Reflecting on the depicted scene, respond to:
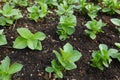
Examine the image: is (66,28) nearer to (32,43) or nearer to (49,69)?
(32,43)

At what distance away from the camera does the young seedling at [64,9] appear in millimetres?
2404

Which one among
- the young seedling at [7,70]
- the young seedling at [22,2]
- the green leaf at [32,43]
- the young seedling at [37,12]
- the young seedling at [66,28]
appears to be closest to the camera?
the young seedling at [7,70]

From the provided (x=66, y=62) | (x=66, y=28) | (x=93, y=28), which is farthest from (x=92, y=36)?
(x=66, y=62)

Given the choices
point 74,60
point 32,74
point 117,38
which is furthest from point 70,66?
point 117,38

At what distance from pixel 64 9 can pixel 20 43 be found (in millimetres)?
629

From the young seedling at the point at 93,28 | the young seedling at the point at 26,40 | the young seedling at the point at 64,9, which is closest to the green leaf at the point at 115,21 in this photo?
the young seedling at the point at 93,28

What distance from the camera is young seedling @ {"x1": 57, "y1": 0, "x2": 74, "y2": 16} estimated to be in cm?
240

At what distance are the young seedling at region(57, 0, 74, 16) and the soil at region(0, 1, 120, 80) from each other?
8 cm

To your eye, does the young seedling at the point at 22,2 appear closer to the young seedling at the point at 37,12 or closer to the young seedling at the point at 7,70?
the young seedling at the point at 37,12

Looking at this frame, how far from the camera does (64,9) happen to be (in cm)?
245

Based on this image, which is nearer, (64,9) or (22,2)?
(64,9)

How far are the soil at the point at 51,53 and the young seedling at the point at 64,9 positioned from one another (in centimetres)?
8

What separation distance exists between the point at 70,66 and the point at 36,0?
1055mm

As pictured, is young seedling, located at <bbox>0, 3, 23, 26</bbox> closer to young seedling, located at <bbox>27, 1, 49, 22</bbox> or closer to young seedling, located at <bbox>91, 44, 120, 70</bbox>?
young seedling, located at <bbox>27, 1, 49, 22</bbox>
